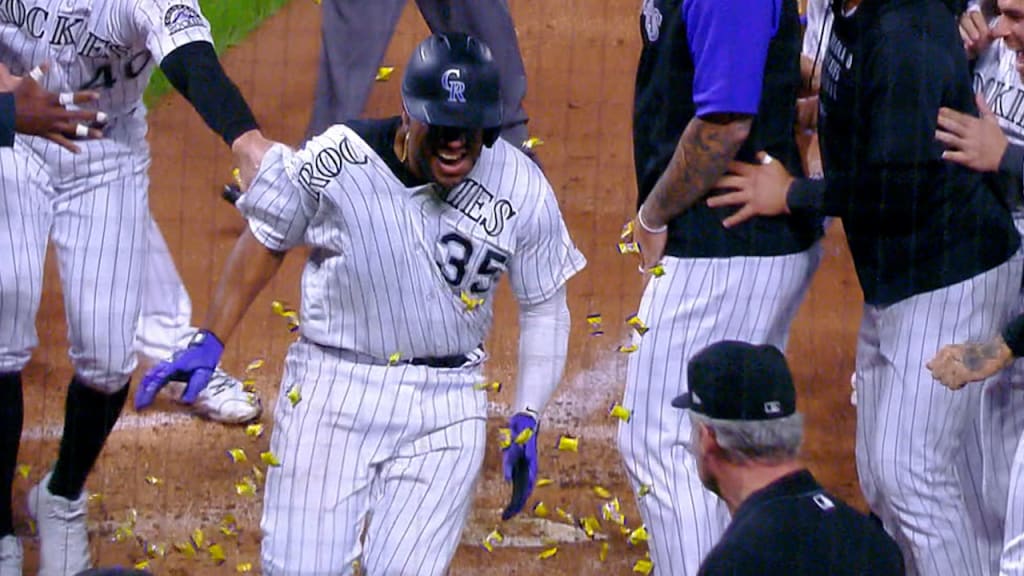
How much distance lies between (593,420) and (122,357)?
1443mm

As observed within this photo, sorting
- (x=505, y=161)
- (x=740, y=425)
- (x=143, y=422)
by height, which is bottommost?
(x=143, y=422)

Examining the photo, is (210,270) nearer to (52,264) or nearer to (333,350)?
(52,264)

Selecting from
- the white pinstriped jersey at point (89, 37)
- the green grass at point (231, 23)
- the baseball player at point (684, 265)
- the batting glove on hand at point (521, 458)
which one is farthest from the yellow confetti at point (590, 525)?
the green grass at point (231, 23)

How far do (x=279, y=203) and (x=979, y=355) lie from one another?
142cm

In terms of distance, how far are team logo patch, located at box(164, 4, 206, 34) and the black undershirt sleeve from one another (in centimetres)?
6

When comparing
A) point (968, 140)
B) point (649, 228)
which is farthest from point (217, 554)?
point (968, 140)

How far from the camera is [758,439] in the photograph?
278 cm

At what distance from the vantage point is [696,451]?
115 inches

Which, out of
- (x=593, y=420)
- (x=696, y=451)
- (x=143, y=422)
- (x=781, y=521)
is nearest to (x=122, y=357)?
(x=143, y=422)

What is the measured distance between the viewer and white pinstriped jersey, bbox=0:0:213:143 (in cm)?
404

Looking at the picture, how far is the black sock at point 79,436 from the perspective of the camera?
4301mm

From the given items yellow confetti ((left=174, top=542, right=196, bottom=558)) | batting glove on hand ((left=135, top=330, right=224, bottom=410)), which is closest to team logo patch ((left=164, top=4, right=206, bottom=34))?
batting glove on hand ((left=135, top=330, right=224, bottom=410))

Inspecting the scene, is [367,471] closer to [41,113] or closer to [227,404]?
[41,113]

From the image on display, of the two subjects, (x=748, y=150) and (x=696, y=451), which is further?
(x=748, y=150)
